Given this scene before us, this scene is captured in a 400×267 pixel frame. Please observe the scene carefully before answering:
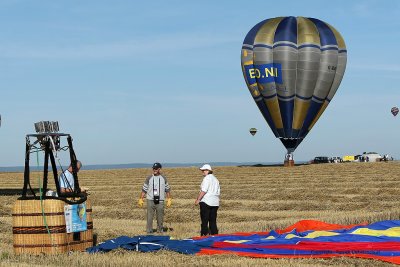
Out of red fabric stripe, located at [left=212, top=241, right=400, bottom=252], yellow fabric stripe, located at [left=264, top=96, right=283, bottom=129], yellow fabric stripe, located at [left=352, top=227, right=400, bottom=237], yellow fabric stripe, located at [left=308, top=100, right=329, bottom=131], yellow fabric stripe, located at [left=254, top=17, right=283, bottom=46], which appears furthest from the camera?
yellow fabric stripe, located at [left=308, top=100, right=329, bottom=131]

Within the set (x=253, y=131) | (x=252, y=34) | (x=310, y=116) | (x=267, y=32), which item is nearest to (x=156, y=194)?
(x=267, y=32)

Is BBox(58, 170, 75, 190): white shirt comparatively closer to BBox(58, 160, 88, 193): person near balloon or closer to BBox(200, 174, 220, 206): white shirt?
BBox(58, 160, 88, 193): person near balloon

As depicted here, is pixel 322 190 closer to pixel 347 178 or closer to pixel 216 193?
pixel 347 178

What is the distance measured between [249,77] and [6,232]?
4201cm

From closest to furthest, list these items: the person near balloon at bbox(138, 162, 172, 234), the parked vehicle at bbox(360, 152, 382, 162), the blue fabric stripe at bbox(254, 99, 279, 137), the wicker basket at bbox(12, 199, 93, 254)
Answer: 1. the wicker basket at bbox(12, 199, 93, 254)
2. the person near balloon at bbox(138, 162, 172, 234)
3. the blue fabric stripe at bbox(254, 99, 279, 137)
4. the parked vehicle at bbox(360, 152, 382, 162)

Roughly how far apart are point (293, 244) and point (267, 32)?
150 ft

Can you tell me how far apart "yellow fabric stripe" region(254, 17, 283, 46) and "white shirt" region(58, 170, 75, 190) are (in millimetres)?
43643

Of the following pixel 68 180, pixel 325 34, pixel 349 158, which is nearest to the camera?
pixel 68 180

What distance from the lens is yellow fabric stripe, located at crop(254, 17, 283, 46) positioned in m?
59.7

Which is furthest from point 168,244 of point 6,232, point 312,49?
point 312,49

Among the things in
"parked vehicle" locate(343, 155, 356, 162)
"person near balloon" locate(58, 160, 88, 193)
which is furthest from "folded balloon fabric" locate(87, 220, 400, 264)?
"parked vehicle" locate(343, 155, 356, 162)

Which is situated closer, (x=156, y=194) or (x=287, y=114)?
(x=156, y=194)

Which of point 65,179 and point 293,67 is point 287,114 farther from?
point 65,179

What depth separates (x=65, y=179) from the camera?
17016 mm
